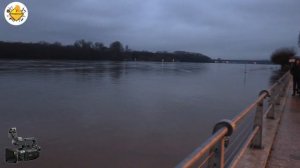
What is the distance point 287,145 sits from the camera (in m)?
6.15

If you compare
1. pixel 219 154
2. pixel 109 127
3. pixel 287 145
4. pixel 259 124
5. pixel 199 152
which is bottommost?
pixel 109 127

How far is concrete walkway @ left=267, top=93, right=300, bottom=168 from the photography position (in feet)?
16.7

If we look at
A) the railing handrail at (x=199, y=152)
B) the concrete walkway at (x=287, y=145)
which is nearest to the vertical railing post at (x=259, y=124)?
the concrete walkway at (x=287, y=145)

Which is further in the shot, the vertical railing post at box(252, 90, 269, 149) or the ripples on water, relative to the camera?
the ripples on water

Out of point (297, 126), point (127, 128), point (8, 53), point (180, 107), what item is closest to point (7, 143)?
point (127, 128)

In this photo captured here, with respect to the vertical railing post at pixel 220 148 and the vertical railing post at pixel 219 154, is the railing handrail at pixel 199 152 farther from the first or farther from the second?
the vertical railing post at pixel 219 154

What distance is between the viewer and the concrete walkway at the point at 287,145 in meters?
5.09

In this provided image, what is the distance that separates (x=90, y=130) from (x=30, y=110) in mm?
4741

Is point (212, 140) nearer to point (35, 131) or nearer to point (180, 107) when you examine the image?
point (35, 131)

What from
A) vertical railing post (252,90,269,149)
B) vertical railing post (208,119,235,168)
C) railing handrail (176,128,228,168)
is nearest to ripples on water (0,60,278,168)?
vertical railing post (252,90,269,149)

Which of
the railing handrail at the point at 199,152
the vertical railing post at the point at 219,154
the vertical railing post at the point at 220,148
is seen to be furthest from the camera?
the vertical railing post at the point at 219,154

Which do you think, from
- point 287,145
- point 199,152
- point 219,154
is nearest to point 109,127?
point 287,145

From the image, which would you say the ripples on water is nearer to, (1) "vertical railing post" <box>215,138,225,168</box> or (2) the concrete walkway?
(2) the concrete walkway

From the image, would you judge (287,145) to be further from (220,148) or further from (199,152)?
(199,152)
